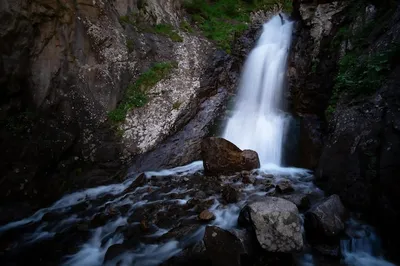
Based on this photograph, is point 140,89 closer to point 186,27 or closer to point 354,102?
point 186,27

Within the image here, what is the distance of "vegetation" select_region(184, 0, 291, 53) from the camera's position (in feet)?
40.0

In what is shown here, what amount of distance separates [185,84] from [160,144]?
2.63 meters

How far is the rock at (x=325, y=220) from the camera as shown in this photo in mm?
3783

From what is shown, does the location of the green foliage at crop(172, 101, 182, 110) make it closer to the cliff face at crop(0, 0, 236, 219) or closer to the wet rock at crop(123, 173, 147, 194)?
the cliff face at crop(0, 0, 236, 219)

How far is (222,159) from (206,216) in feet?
7.62

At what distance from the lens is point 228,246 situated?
136 inches

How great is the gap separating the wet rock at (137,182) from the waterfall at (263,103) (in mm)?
3174

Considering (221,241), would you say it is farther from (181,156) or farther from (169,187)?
(181,156)

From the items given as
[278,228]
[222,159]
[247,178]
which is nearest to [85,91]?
[222,159]

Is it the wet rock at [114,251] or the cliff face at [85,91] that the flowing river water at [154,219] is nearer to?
the wet rock at [114,251]

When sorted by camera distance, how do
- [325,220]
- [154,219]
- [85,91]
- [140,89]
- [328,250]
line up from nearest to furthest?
[328,250] < [325,220] < [154,219] < [85,91] < [140,89]

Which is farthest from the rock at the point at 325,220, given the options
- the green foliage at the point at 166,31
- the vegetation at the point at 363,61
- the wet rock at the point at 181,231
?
the green foliage at the point at 166,31

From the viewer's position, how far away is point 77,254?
3.94 metres

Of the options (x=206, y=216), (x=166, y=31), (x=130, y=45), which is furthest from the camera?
(x=166, y=31)
